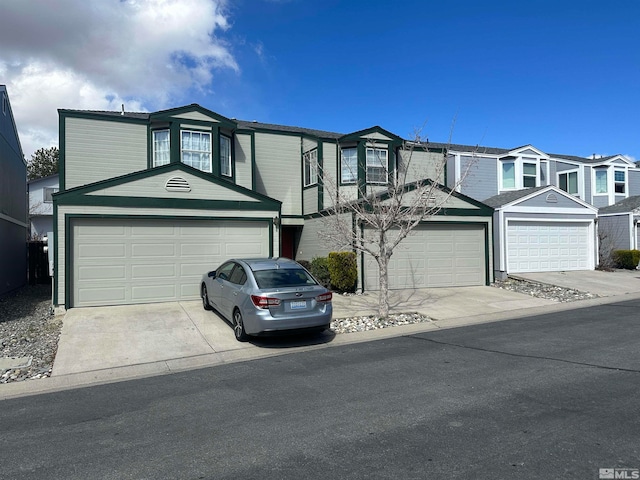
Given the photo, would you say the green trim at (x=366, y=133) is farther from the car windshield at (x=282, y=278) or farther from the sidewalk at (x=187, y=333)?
the car windshield at (x=282, y=278)

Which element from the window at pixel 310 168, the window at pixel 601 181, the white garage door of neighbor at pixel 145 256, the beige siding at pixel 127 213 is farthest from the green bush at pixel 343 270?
the window at pixel 601 181

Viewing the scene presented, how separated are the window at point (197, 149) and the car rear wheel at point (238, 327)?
8682mm

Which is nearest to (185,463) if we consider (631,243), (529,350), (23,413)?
(23,413)

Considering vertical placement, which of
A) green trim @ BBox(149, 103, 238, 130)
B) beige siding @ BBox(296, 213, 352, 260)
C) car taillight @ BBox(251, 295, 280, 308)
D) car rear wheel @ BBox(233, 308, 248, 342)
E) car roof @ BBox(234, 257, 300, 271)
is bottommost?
car rear wheel @ BBox(233, 308, 248, 342)

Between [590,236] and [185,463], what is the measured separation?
20912mm

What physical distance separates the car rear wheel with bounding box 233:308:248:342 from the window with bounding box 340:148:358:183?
10116 millimetres

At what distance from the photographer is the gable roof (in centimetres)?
2264

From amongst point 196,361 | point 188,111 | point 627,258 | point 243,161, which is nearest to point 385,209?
point 196,361

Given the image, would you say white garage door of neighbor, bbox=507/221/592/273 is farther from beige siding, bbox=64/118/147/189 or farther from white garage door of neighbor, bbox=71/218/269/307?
beige siding, bbox=64/118/147/189

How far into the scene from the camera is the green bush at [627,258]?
21016 millimetres

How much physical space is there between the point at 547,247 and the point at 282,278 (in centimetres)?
1439

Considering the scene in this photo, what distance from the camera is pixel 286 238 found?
20.0m

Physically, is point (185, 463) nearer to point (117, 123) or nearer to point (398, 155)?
point (117, 123)

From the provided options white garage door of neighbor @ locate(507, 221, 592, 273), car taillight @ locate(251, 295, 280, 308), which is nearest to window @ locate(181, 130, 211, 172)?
car taillight @ locate(251, 295, 280, 308)
